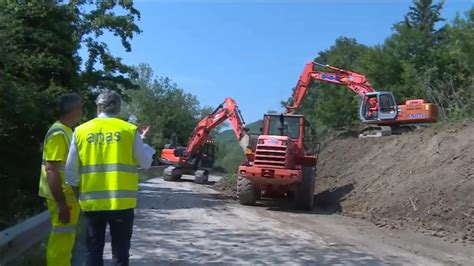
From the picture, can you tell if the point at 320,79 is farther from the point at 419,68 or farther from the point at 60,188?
the point at 419,68

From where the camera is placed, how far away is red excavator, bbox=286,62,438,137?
87.9ft

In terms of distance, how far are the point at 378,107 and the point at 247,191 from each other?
12.8 m

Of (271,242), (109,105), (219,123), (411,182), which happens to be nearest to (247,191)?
(411,182)

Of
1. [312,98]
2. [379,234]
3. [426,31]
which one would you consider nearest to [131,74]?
[379,234]

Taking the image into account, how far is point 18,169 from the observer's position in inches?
478

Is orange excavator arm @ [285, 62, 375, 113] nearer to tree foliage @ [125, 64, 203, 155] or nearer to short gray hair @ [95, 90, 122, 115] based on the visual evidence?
short gray hair @ [95, 90, 122, 115]

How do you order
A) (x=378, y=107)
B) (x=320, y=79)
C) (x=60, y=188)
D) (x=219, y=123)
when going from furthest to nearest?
(x=378, y=107) → (x=219, y=123) → (x=320, y=79) → (x=60, y=188)

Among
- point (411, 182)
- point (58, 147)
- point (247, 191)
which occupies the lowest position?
point (247, 191)

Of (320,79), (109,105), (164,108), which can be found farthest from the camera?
(164,108)

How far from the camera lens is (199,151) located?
3145cm

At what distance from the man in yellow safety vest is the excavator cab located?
2319 cm

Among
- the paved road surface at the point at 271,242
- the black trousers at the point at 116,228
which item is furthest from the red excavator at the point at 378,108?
the black trousers at the point at 116,228

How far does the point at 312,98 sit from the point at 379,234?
68.5 m

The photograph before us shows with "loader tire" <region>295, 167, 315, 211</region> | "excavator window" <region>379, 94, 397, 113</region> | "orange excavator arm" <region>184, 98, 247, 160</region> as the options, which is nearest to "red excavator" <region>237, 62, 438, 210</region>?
"loader tire" <region>295, 167, 315, 211</region>
